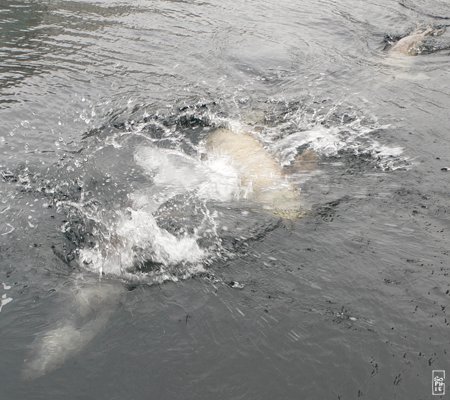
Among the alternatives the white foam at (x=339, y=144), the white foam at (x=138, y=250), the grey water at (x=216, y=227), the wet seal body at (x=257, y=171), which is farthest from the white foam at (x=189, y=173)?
the white foam at (x=339, y=144)

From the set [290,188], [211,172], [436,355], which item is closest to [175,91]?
[211,172]

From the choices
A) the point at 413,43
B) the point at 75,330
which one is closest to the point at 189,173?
the point at 75,330

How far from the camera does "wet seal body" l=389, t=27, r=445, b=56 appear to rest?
35.4 feet

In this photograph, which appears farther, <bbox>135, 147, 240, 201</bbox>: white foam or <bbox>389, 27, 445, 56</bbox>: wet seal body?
<bbox>389, 27, 445, 56</bbox>: wet seal body

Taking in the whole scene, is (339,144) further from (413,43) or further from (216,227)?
(413,43)

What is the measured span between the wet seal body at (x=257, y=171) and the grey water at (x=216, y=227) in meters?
0.16

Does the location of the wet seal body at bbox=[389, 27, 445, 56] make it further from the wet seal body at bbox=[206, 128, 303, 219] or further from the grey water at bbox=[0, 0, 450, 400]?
the wet seal body at bbox=[206, 128, 303, 219]

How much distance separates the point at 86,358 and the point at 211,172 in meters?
3.41

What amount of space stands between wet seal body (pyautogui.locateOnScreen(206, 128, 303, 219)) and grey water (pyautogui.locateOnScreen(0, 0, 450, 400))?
0.16m

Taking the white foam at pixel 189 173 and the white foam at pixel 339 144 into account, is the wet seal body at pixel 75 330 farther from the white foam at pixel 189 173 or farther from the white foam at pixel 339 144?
the white foam at pixel 339 144

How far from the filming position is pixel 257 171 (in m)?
7.16

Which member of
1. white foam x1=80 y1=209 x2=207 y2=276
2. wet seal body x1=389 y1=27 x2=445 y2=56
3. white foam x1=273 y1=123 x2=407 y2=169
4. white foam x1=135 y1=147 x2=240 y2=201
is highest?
wet seal body x1=389 y1=27 x2=445 y2=56

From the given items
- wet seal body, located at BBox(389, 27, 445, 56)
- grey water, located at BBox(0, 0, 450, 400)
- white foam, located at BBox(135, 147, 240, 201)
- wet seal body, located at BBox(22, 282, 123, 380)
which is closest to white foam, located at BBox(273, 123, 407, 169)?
grey water, located at BBox(0, 0, 450, 400)

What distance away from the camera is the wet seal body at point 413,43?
10.8m
